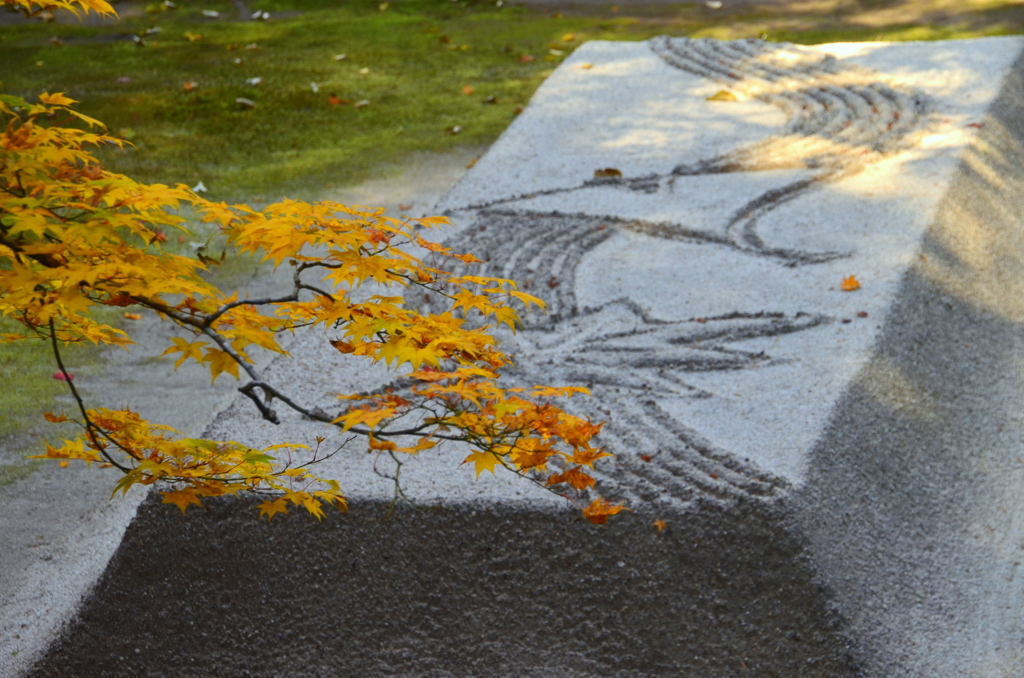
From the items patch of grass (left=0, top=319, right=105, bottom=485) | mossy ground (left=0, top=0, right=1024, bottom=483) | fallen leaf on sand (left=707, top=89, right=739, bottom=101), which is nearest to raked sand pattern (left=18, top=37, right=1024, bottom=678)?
patch of grass (left=0, top=319, right=105, bottom=485)

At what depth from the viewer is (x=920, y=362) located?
2.80m

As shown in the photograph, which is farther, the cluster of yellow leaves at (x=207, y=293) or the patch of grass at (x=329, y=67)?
the patch of grass at (x=329, y=67)

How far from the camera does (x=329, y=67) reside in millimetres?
6691

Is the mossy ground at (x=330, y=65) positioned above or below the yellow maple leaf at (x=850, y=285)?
below

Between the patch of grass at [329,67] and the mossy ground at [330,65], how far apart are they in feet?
0.06

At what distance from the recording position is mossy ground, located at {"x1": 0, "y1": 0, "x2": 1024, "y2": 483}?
5.20 m

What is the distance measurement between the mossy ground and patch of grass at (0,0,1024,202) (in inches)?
0.7

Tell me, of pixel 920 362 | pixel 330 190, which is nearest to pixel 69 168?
pixel 920 362

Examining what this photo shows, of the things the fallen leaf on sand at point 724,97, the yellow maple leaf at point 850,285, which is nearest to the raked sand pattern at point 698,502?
the yellow maple leaf at point 850,285

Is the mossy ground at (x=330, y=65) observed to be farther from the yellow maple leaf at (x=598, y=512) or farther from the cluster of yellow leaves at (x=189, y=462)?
the yellow maple leaf at (x=598, y=512)

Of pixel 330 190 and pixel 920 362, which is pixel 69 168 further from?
pixel 330 190

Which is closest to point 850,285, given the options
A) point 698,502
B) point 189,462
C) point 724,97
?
point 698,502

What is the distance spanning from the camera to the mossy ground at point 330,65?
520cm

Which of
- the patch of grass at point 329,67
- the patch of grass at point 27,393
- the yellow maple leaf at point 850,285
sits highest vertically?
the yellow maple leaf at point 850,285
